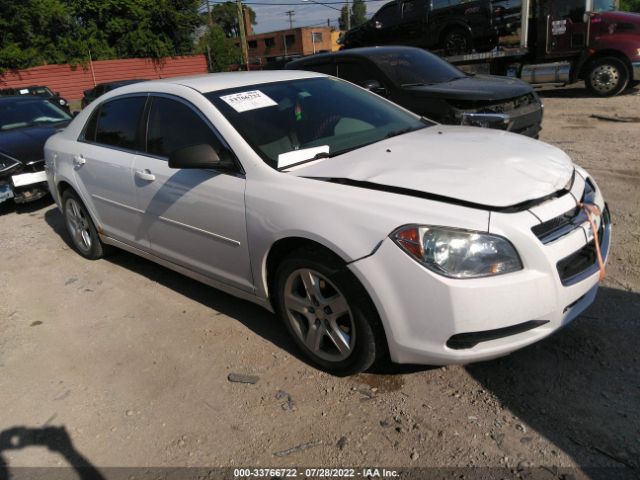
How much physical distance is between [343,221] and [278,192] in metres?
0.49

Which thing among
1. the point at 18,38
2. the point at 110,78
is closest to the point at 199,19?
the point at 110,78

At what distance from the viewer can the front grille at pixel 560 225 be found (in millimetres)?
2412

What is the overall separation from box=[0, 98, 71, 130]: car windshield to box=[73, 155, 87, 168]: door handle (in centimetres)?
410

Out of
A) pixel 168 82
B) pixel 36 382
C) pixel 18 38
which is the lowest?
pixel 36 382

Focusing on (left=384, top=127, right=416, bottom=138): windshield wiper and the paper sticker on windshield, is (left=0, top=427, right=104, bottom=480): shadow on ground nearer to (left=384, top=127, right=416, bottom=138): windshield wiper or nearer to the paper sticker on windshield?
the paper sticker on windshield

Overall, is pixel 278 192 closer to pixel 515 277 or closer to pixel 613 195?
pixel 515 277

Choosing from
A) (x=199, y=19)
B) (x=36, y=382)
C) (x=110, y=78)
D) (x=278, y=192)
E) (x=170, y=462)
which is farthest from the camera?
(x=199, y=19)

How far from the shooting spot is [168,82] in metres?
3.89

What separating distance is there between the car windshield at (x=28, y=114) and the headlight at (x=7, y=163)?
1.43 metres

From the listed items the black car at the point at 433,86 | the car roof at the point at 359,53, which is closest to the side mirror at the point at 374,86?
the black car at the point at 433,86

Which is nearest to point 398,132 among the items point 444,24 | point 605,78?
point 605,78

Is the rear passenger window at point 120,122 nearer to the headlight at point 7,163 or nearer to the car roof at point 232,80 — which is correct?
the car roof at point 232,80

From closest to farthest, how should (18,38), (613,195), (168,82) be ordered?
1. (168,82)
2. (613,195)
3. (18,38)

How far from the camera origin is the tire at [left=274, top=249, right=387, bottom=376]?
2.65 meters
